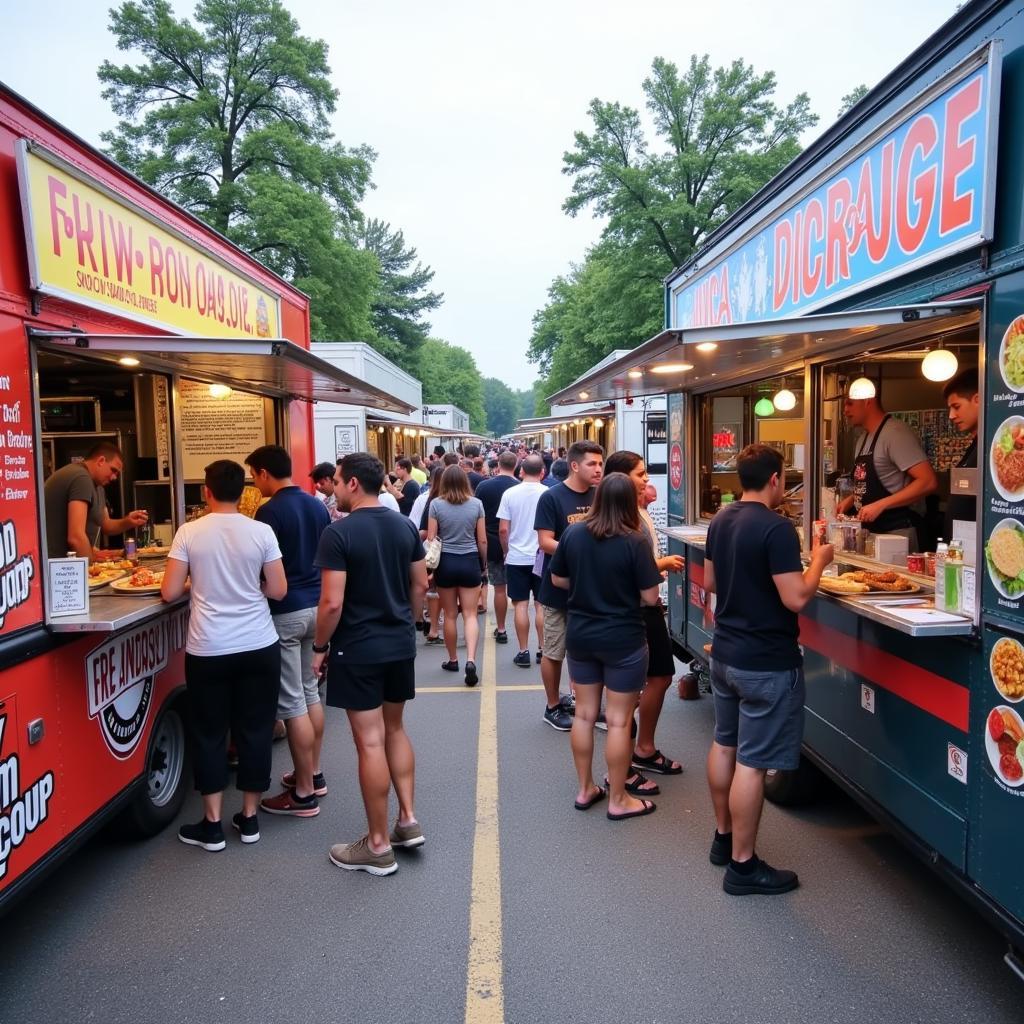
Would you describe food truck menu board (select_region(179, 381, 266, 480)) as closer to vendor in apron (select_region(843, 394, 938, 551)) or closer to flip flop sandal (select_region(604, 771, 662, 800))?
flip flop sandal (select_region(604, 771, 662, 800))

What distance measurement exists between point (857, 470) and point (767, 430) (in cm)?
201

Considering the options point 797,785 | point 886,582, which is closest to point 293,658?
point 797,785

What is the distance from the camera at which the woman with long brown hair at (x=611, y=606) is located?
409cm

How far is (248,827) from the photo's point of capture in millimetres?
4141

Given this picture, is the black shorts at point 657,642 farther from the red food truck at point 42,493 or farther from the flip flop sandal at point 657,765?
the red food truck at point 42,493

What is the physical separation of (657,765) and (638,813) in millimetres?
675

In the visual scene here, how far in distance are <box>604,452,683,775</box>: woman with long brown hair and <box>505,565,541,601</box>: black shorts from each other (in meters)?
2.26

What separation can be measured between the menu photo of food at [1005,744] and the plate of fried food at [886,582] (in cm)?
103

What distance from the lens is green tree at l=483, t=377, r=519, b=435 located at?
160625 mm

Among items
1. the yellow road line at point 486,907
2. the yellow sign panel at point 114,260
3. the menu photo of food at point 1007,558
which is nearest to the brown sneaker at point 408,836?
the yellow road line at point 486,907

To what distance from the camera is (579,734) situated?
430 cm

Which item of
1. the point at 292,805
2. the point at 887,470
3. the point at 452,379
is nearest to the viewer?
the point at 292,805

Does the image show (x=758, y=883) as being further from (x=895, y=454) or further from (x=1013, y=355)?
(x=895, y=454)

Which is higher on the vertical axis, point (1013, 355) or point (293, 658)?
point (1013, 355)
